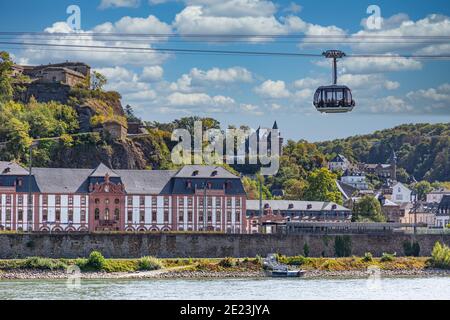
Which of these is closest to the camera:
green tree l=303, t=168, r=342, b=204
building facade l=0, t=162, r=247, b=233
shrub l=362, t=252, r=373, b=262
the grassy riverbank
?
the grassy riverbank

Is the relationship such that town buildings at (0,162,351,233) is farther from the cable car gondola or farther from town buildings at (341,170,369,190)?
town buildings at (341,170,369,190)

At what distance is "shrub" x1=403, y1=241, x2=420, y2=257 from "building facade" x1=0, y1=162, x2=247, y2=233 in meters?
17.4

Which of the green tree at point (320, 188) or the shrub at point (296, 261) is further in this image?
the green tree at point (320, 188)

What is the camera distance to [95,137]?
390 feet

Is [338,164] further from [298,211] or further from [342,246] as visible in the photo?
[342,246]

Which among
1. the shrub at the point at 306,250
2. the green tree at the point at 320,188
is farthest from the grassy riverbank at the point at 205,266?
the green tree at the point at 320,188

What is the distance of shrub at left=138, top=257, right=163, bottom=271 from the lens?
72062mm

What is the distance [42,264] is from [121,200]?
24503 mm

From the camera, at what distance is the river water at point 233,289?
51.9 m

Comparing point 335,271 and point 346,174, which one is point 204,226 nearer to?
point 335,271

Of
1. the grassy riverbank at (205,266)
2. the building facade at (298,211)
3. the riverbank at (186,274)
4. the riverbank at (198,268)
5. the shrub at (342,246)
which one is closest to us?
the riverbank at (186,274)

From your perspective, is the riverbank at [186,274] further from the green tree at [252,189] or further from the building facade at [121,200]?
the green tree at [252,189]

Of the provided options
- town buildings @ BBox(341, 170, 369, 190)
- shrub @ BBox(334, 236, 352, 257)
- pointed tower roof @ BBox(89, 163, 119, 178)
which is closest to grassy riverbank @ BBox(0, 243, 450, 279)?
shrub @ BBox(334, 236, 352, 257)

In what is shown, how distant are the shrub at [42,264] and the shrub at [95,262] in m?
1.63
